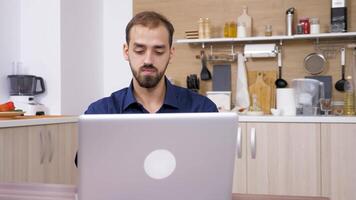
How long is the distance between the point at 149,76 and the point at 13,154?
1174 mm

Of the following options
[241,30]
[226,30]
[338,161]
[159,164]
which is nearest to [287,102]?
[338,161]

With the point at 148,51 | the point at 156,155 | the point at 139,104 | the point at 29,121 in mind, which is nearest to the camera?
the point at 156,155

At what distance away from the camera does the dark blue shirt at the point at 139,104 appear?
1.57m

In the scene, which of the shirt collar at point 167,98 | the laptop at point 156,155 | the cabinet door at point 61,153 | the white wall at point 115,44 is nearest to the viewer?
the laptop at point 156,155

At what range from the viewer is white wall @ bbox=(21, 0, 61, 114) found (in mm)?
3047

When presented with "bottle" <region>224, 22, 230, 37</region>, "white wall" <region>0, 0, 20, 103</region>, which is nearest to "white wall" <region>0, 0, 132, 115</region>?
"white wall" <region>0, 0, 20, 103</region>

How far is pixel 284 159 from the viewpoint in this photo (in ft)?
8.86

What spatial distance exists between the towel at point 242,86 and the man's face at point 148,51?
184 centimetres

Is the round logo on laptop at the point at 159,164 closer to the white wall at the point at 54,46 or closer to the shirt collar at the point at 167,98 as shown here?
the shirt collar at the point at 167,98

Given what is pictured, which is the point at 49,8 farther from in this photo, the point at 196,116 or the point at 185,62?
the point at 196,116

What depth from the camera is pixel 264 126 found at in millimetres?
2734

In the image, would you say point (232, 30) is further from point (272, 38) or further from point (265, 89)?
point (265, 89)

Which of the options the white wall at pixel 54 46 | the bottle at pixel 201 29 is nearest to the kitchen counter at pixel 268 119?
the white wall at pixel 54 46

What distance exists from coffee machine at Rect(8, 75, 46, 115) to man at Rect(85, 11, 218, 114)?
1.48m
